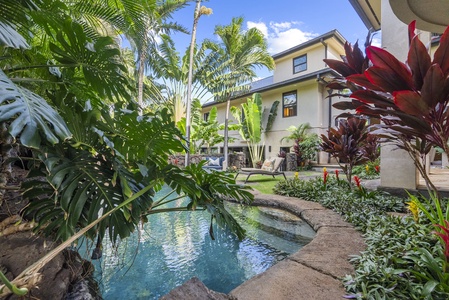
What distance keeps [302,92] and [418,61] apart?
1321 cm

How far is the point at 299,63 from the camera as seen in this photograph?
14742 mm

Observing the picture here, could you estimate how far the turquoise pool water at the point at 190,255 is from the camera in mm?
2287

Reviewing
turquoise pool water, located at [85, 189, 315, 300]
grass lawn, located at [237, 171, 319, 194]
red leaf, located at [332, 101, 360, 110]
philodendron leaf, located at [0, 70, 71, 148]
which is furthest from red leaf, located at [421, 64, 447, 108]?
grass lawn, located at [237, 171, 319, 194]

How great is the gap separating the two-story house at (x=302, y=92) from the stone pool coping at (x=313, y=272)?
10.8 m

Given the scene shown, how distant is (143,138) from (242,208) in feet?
13.3

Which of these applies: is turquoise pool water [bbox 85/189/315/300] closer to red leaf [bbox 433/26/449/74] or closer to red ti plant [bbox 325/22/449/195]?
red ti plant [bbox 325/22/449/195]

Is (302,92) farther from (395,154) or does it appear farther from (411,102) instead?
(411,102)

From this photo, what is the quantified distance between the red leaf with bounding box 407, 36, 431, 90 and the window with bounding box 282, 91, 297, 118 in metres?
13.4

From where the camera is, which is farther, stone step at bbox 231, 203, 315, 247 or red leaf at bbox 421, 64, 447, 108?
stone step at bbox 231, 203, 315, 247

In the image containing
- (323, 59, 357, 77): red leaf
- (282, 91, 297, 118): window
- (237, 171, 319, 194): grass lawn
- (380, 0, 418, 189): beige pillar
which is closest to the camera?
(323, 59, 357, 77): red leaf

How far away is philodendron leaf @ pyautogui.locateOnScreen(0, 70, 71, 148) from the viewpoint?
90 cm

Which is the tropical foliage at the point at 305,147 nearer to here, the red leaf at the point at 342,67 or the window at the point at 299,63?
the window at the point at 299,63

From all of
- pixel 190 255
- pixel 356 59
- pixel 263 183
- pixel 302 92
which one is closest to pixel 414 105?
pixel 356 59

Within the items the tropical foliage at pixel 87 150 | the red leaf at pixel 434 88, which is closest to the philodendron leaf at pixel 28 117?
the tropical foliage at pixel 87 150
